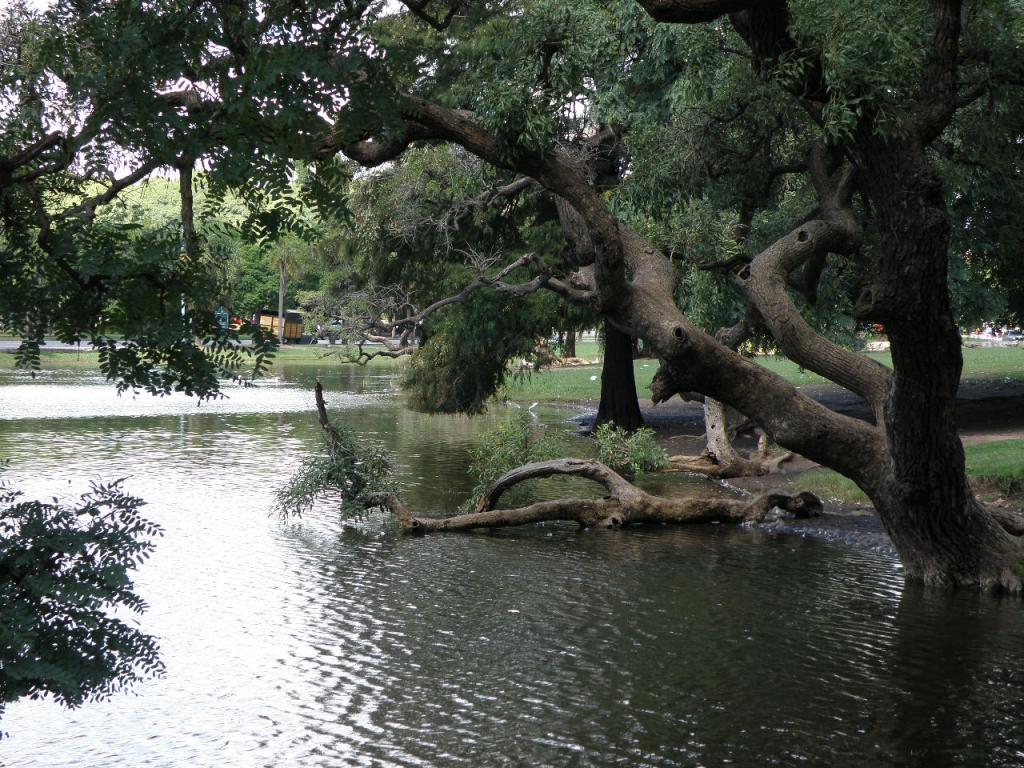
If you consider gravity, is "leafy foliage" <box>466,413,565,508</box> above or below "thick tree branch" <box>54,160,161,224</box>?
below

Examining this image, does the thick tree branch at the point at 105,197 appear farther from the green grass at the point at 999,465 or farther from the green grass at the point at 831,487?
the green grass at the point at 999,465

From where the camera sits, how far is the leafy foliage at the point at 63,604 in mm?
5148

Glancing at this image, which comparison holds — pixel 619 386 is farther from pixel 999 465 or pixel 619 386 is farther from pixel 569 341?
pixel 999 465

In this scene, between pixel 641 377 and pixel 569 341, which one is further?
pixel 641 377

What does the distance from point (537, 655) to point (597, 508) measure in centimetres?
699

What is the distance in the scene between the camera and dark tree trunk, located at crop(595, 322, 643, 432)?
31281 mm

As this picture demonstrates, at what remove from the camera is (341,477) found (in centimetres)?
1869

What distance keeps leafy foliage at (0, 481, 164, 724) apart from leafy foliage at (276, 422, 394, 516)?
504 inches

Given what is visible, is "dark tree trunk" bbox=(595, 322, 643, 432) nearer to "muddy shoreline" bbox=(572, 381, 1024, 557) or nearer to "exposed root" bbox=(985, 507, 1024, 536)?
"muddy shoreline" bbox=(572, 381, 1024, 557)

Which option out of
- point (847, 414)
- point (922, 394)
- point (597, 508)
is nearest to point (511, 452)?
point (597, 508)

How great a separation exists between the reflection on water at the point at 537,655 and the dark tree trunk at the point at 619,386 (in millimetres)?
12787

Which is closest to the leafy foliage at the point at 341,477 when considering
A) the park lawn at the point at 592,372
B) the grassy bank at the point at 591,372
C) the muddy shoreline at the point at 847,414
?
the muddy shoreline at the point at 847,414

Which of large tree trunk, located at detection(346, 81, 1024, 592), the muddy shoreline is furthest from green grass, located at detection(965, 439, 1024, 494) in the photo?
large tree trunk, located at detection(346, 81, 1024, 592)

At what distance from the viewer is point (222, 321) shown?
5539 millimetres
